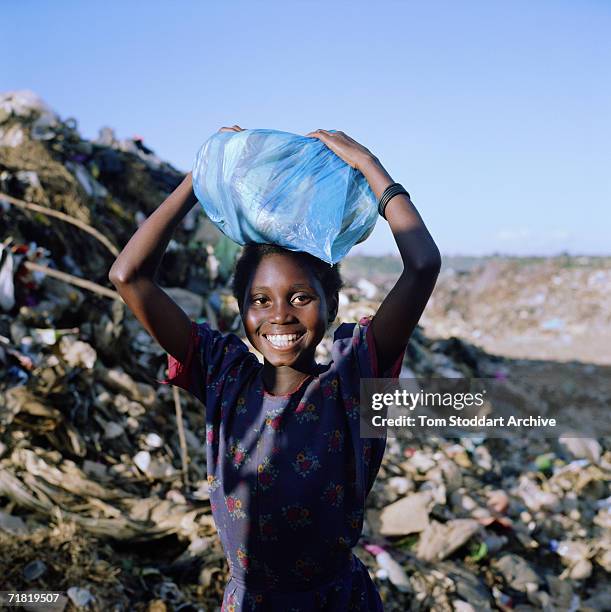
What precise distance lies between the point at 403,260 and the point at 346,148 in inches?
10.2

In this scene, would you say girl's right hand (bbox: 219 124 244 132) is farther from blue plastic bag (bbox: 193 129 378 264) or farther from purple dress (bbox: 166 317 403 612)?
purple dress (bbox: 166 317 403 612)

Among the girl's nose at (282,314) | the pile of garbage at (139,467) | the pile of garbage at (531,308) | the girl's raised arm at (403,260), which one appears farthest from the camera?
the pile of garbage at (531,308)

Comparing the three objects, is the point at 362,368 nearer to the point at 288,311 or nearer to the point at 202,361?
the point at 288,311

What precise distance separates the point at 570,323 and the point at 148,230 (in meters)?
10.9

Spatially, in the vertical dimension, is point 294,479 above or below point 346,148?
below

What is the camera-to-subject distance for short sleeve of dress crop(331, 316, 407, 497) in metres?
1.22

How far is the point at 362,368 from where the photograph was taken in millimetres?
1229

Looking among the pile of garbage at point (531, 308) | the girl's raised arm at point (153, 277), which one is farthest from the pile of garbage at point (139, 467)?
the pile of garbage at point (531, 308)

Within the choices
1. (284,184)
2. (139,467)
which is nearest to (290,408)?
(284,184)

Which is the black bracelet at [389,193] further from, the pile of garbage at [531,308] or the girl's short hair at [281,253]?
the pile of garbage at [531,308]

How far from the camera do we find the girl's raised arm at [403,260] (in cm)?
113

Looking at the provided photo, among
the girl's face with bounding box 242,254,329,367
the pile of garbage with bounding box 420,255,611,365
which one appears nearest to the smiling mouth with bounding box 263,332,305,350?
the girl's face with bounding box 242,254,329,367

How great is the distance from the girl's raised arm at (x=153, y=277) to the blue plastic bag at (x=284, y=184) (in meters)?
0.11

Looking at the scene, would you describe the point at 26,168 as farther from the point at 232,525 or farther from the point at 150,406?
A: the point at 232,525
